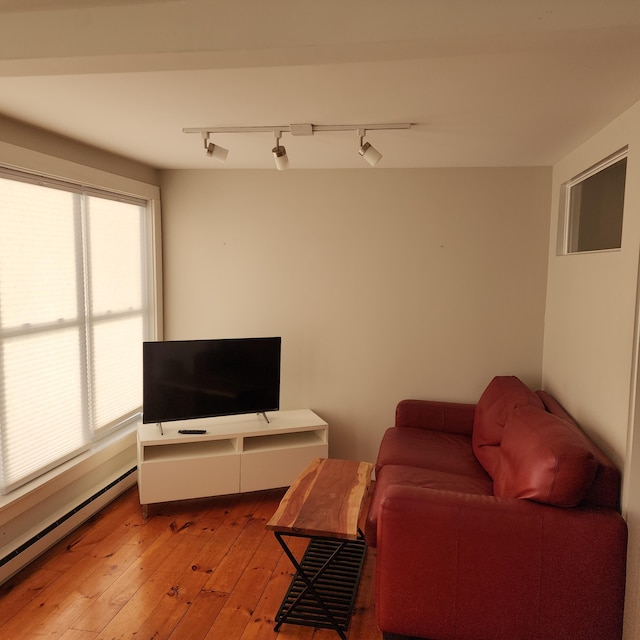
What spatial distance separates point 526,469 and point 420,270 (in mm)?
1950

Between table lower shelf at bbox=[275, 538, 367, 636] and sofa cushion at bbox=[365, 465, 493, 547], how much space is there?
10.8 inches

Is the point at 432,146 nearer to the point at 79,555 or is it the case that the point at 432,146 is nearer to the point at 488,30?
the point at 488,30

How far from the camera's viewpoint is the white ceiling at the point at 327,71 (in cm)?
139

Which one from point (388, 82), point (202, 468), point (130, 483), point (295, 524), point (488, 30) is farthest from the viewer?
point (130, 483)

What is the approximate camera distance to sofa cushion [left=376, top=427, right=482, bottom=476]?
3.17m

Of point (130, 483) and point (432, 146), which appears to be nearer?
point (432, 146)

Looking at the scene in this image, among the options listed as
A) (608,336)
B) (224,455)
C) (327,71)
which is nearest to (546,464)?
(608,336)

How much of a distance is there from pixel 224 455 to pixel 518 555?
2.03m

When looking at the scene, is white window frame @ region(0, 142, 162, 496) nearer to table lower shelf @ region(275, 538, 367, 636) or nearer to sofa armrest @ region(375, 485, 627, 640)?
table lower shelf @ region(275, 538, 367, 636)

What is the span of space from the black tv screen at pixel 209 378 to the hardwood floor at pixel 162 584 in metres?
0.71

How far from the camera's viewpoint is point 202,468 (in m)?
3.47

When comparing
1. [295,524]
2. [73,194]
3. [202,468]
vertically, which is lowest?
[202,468]

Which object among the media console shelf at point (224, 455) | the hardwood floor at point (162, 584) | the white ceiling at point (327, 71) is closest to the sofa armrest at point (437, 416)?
the media console shelf at point (224, 455)

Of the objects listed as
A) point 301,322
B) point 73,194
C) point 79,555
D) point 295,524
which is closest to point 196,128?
point 73,194
